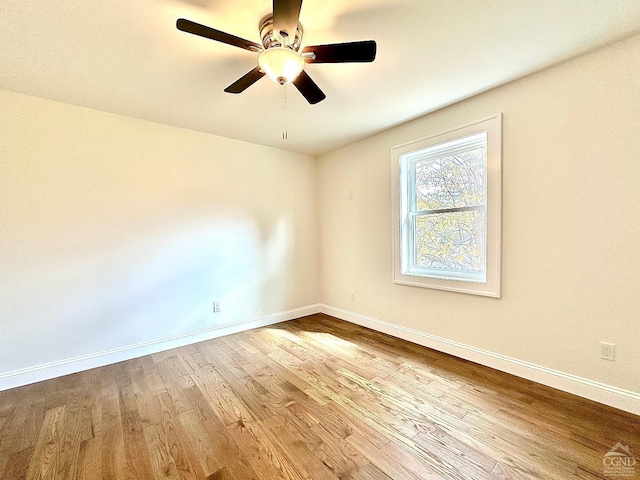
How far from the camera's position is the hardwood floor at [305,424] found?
1.39 meters

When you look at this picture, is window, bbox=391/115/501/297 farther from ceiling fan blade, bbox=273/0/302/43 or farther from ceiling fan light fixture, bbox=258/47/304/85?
ceiling fan blade, bbox=273/0/302/43

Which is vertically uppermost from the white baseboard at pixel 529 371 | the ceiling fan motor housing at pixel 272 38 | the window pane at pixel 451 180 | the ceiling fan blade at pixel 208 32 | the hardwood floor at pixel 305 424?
the ceiling fan motor housing at pixel 272 38

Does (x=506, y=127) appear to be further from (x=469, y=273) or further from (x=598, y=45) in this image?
(x=469, y=273)

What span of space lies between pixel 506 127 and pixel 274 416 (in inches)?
113

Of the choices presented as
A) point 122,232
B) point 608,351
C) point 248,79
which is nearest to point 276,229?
point 122,232

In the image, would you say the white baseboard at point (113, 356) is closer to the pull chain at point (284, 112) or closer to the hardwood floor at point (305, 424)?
the hardwood floor at point (305, 424)

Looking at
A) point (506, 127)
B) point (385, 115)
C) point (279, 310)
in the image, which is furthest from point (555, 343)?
point (279, 310)

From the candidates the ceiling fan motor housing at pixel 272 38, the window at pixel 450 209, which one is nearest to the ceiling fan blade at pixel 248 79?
the ceiling fan motor housing at pixel 272 38

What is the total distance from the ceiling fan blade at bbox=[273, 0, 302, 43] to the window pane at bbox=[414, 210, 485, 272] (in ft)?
7.03

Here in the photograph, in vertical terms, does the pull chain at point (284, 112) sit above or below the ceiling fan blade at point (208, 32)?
above

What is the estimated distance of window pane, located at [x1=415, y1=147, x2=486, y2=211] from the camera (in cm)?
250

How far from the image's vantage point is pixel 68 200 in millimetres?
2461

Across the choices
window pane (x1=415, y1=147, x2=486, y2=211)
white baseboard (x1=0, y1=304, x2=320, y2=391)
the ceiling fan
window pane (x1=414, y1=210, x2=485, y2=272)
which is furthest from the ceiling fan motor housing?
white baseboard (x1=0, y1=304, x2=320, y2=391)

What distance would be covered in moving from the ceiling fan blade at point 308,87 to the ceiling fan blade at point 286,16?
0.94 feet
